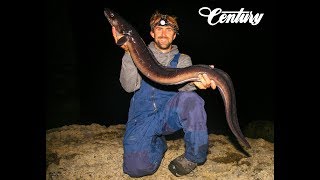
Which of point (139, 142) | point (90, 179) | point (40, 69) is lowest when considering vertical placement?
point (90, 179)

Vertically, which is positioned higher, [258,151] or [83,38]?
[83,38]

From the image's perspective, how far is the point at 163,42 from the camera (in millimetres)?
3045

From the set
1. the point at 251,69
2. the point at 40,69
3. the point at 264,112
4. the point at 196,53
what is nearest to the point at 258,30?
the point at 251,69

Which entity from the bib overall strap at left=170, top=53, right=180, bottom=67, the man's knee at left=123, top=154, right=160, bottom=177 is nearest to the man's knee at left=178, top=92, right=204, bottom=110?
the bib overall strap at left=170, top=53, right=180, bottom=67

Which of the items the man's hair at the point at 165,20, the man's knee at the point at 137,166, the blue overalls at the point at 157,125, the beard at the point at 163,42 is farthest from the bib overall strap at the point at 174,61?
the man's knee at the point at 137,166

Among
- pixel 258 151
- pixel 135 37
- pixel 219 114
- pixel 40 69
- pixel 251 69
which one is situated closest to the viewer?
pixel 40 69

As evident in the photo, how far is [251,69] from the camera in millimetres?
12500

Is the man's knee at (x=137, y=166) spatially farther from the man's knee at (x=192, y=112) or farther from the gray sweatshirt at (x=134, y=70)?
the gray sweatshirt at (x=134, y=70)

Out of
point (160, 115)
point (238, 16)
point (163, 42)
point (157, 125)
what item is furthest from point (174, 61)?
point (238, 16)

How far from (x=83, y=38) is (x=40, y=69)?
10059 mm

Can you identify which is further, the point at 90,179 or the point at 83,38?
the point at 83,38

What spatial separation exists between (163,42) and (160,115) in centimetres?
83

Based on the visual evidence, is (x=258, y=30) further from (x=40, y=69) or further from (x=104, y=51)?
(x=40, y=69)

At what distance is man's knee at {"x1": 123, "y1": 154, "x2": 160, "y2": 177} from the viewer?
2.88m
